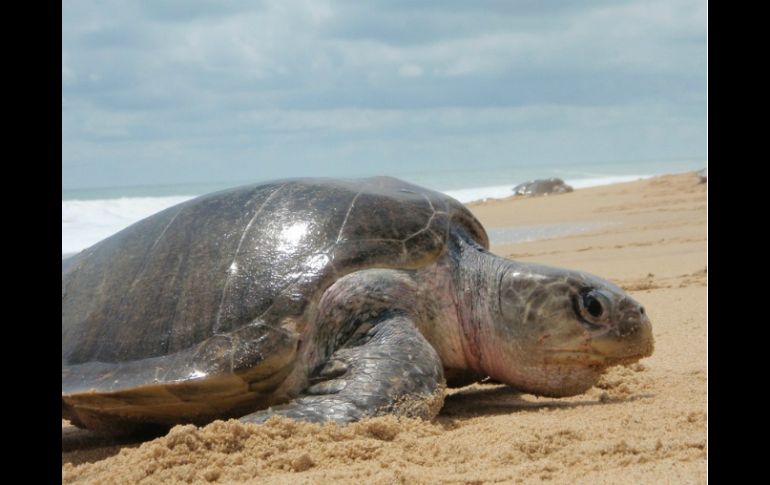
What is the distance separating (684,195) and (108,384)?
15227 millimetres

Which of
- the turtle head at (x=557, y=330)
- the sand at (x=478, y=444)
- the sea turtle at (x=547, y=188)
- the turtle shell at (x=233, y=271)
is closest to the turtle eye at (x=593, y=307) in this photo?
the turtle head at (x=557, y=330)

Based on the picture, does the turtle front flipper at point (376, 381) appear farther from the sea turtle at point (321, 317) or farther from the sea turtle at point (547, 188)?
the sea turtle at point (547, 188)

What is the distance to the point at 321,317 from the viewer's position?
151 inches

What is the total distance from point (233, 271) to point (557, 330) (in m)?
1.56

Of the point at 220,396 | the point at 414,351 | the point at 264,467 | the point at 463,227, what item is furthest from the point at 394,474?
the point at 463,227

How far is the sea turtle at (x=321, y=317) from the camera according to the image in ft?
12.2

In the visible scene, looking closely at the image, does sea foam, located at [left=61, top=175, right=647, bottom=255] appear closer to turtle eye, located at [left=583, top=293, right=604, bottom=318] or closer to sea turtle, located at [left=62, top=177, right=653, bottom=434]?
sea turtle, located at [left=62, top=177, right=653, bottom=434]

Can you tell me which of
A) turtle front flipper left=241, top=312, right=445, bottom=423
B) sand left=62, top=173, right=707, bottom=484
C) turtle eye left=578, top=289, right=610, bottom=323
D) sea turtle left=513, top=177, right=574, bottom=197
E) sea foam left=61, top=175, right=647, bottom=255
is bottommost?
sand left=62, top=173, right=707, bottom=484

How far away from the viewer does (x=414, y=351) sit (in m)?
3.58

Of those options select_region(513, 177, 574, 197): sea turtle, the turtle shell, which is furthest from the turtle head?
select_region(513, 177, 574, 197): sea turtle

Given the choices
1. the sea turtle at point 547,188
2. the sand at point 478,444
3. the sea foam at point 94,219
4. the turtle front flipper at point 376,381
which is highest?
the sea turtle at point 547,188

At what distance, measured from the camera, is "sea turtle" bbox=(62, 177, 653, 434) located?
3.72 metres

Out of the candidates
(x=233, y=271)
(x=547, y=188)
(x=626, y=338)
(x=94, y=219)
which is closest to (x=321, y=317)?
(x=233, y=271)

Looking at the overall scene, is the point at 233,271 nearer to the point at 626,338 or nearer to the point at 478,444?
the point at 478,444
